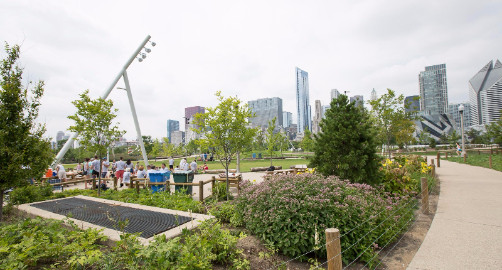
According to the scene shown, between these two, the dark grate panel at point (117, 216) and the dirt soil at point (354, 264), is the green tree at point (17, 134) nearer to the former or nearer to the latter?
the dark grate panel at point (117, 216)

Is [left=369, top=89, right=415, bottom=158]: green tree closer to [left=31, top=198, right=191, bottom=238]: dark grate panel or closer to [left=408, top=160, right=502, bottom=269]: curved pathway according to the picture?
[left=408, top=160, right=502, bottom=269]: curved pathway

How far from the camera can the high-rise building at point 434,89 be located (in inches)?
6978

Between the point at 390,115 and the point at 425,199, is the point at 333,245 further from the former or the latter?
the point at 390,115

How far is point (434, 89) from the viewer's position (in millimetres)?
182875

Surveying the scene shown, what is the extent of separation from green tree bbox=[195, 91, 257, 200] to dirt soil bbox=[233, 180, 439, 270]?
448 cm

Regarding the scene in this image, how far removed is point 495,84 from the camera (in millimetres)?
126000

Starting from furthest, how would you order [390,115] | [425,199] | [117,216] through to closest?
[390,115] < [425,199] < [117,216]

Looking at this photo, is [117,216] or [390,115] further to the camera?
[390,115]

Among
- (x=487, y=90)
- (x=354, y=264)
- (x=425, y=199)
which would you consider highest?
(x=487, y=90)

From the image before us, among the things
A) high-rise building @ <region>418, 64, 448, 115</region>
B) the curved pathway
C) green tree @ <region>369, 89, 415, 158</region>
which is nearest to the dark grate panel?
the curved pathway

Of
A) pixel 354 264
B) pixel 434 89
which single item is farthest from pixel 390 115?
pixel 434 89

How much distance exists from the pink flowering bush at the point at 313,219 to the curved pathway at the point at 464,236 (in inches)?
26.7

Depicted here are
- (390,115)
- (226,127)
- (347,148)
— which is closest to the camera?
(347,148)

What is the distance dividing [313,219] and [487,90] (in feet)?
601
